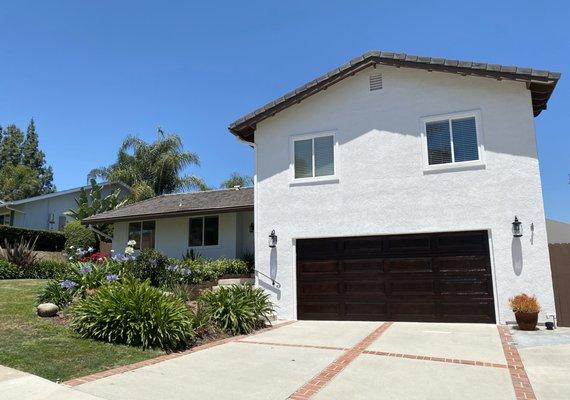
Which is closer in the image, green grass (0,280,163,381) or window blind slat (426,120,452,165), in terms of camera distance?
green grass (0,280,163,381)

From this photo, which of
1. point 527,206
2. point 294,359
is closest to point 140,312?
point 294,359

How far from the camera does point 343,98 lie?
1441 centimetres

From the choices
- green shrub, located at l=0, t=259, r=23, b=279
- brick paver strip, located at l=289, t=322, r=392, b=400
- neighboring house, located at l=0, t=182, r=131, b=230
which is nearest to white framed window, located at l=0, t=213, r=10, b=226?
neighboring house, located at l=0, t=182, r=131, b=230

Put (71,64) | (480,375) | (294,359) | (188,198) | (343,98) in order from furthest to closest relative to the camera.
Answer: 1. (188,198)
2. (71,64)
3. (343,98)
4. (294,359)
5. (480,375)

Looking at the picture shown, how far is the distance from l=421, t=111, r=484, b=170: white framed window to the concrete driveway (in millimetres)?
4805

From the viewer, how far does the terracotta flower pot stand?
35.6 feet

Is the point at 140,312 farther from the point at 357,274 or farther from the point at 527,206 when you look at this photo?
the point at 527,206

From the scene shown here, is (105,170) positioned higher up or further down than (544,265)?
higher up

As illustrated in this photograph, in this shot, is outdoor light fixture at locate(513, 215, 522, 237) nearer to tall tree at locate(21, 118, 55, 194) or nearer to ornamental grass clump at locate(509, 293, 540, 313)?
ornamental grass clump at locate(509, 293, 540, 313)

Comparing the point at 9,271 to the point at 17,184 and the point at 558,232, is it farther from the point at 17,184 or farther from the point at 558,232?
the point at 17,184

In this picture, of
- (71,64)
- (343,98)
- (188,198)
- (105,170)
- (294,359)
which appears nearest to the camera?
(294,359)

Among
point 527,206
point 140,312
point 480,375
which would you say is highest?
point 527,206

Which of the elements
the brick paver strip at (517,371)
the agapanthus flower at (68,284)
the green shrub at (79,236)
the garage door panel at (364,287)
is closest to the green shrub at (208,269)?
the agapanthus flower at (68,284)

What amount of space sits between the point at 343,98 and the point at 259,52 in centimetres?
470
